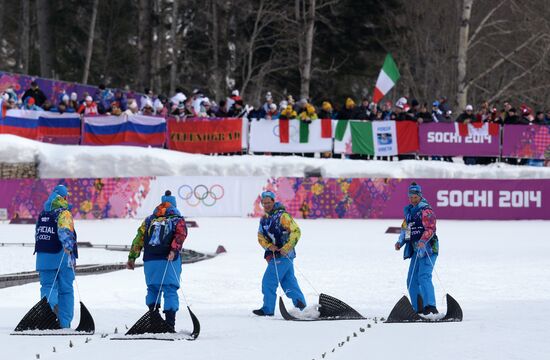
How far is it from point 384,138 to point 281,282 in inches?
756

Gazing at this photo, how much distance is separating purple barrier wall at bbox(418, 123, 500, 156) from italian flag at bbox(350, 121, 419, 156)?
0.28 meters

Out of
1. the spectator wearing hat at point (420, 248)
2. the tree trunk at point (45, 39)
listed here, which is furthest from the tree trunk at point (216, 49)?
the spectator wearing hat at point (420, 248)

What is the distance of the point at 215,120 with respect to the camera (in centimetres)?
3419

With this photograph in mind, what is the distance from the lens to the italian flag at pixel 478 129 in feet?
111

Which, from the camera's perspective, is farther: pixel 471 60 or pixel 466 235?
pixel 471 60

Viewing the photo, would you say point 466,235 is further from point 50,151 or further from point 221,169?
point 50,151

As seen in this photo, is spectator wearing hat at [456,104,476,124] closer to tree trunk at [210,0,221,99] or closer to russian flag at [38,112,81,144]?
russian flag at [38,112,81,144]

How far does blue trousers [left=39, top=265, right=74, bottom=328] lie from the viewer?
1391 cm

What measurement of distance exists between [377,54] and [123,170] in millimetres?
22217

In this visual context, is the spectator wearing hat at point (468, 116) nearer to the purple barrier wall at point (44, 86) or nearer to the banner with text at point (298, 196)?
the banner with text at point (298, 196)

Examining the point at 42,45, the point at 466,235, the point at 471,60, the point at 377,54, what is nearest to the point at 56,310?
the point at 466,235

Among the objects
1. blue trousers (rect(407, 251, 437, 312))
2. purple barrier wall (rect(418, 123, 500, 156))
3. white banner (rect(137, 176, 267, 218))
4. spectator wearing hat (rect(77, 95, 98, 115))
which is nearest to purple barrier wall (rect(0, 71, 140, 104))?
spectator wearing hat (rect(77, 95, 98, 115))

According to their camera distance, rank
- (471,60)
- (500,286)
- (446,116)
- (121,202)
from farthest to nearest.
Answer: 1. (471,60)
2. (446,116)
3. (121,202)
4. (500,286)

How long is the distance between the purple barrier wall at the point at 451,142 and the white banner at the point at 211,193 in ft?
15.9
